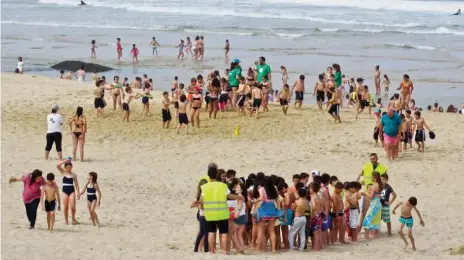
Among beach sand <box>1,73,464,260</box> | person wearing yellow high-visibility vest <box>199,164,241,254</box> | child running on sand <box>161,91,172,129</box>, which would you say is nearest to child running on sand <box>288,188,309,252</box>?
beach sand <box>1,73,464,260</box>

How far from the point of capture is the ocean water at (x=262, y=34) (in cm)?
4122

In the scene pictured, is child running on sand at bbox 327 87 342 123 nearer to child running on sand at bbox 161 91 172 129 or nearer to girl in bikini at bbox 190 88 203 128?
girl in bikini at bbox 190 88 203 128

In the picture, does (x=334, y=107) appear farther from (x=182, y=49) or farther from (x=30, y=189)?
(x=182, y=49)

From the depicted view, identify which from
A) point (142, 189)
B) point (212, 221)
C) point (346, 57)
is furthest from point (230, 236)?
point (346, 57)

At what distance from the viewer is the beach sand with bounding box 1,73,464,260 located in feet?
50.3

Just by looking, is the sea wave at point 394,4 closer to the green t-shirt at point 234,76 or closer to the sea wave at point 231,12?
the sea wave at point 231,12

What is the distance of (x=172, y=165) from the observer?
22328 millimetres

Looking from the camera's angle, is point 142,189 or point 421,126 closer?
point 142,189

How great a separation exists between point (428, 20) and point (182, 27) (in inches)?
787

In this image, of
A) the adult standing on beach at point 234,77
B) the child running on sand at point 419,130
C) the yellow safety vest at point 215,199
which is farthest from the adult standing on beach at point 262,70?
the yellow safety vest at point 215,199

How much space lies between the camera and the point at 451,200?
1944cm

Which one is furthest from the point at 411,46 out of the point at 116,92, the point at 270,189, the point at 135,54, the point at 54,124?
the point at 270,189

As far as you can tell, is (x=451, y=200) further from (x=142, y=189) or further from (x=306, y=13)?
(x=306, y=13)

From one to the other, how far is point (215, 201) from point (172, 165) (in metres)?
8.51
